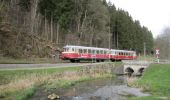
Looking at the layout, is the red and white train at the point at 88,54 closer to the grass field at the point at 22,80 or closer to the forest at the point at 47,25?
the forest at the point at 47,25

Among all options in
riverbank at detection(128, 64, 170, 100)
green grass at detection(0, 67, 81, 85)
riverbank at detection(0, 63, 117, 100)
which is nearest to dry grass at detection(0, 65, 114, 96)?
riverbank at detection(0, 63, 117, 100)

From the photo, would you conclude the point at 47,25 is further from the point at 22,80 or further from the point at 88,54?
the point at 22,80

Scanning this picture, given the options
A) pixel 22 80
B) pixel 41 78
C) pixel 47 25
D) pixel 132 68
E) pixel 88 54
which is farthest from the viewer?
pixel 47 25

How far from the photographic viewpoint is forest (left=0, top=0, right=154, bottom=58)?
51.0m

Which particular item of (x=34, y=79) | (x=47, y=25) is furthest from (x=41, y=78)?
(x=47, y=25)

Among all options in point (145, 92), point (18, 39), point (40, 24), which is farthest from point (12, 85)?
point (40, 24)

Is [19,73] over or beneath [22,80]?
over

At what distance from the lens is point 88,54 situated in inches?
2287

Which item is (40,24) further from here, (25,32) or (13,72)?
(13,72)

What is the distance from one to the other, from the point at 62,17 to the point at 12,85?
1637 inches

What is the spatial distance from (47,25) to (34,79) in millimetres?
43743

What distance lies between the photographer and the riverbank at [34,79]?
2423cm

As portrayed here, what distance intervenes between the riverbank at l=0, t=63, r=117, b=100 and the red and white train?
1040cm

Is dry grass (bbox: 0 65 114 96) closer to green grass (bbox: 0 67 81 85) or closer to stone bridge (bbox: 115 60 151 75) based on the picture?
green grass (bbox: 0 67 81 85)
